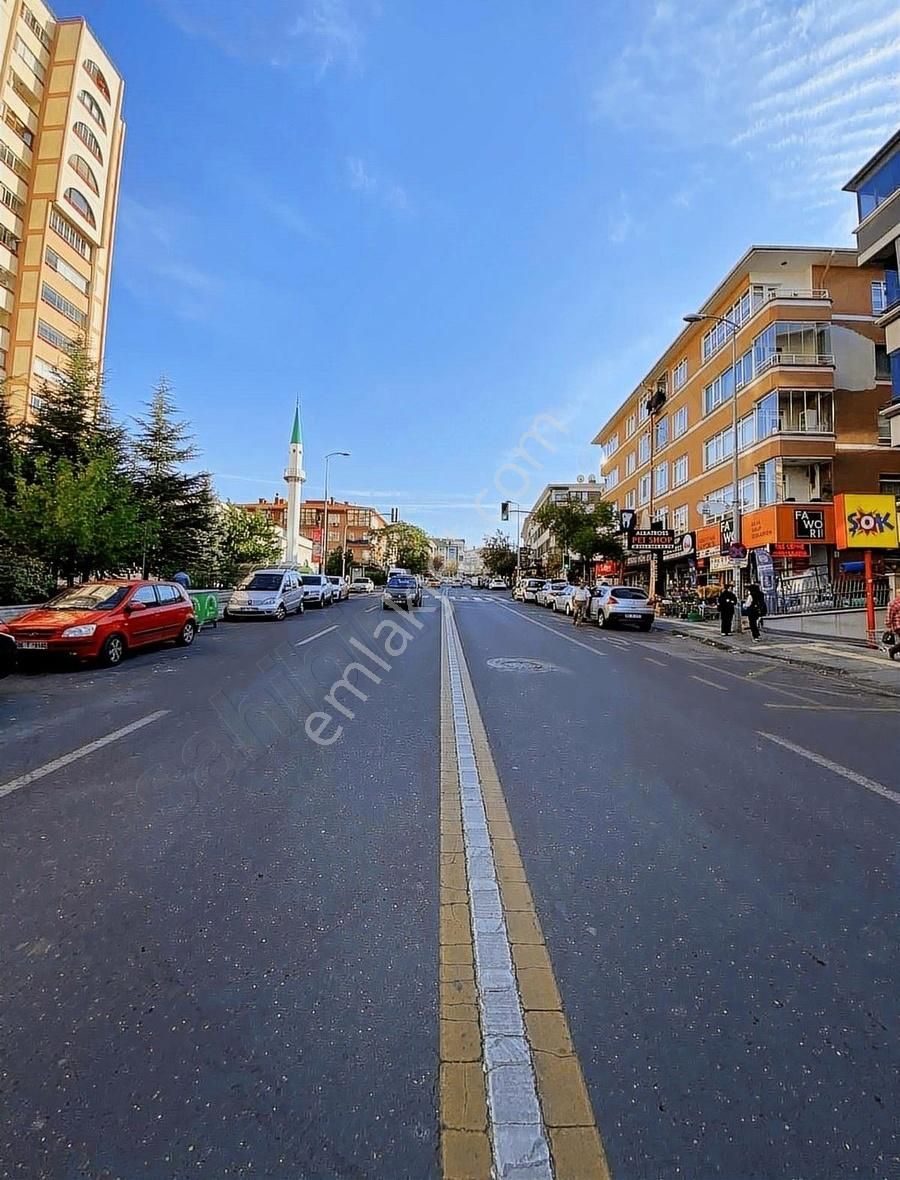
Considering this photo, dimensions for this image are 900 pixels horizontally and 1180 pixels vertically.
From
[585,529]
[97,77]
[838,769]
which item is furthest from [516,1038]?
[97,77]

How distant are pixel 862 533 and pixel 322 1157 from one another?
1874 centimetres

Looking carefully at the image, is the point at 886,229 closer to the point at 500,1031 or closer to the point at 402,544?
the point at 500,1031

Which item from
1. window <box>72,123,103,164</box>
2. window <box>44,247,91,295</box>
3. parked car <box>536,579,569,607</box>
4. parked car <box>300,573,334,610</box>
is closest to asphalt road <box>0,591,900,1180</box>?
parked car <box>300,573,334,610</box>

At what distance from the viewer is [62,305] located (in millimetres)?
43844

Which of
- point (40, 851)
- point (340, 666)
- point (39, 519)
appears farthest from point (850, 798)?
point (39, 519)

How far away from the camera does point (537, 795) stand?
479 cm

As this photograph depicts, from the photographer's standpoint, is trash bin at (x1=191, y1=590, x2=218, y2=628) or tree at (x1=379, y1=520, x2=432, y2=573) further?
tree at (x1=379, y1=520, x2=432, y2=573)

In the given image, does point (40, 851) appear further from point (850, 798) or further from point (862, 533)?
point (862, 533)

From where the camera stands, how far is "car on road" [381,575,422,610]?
1228 inches

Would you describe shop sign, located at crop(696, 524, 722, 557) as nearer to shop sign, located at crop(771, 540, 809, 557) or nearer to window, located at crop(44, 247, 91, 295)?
shop sign, located at crop(771, 540, 809, 557)

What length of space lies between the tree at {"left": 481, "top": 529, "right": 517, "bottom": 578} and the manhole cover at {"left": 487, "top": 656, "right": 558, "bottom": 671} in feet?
313

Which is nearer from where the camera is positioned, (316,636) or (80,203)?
(316,636)

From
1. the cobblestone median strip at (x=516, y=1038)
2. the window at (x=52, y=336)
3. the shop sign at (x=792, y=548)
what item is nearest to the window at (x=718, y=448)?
the shop sign at (x=792, y=548)

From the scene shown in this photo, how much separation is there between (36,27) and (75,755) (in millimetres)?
58938
